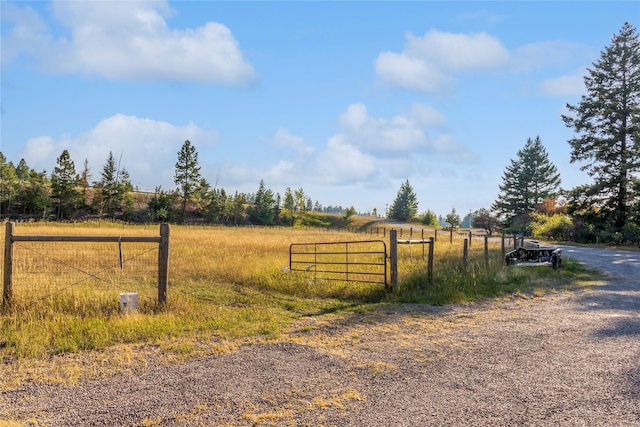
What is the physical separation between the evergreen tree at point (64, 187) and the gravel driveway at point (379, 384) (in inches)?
2871

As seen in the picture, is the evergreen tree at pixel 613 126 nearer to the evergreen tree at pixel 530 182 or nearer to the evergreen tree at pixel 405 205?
the evergreen tree at pixel 530 182

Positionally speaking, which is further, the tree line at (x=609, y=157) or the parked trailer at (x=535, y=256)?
the tree line at (x=609, y=157)

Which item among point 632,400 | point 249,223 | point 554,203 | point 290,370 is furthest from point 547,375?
point 249,223

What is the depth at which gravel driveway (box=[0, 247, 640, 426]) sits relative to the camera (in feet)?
13.4

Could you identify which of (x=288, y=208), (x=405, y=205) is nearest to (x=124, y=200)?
(x=288, y=208)

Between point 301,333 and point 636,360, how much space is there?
16.2ft

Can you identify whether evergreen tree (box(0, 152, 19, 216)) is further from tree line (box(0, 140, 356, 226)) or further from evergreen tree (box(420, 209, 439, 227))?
evergreen tree (box(420, 209, 439, 227))

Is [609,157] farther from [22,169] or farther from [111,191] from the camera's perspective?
[22,169]

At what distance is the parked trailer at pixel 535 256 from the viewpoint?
16.2 metres

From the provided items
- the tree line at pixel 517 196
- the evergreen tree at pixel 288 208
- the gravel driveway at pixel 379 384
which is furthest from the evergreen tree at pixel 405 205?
the gravel driveway at pixel 379 384

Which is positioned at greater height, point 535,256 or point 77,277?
point 535,256

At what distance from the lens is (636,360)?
574cm

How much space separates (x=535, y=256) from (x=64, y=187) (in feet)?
238

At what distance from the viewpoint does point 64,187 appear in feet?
224
